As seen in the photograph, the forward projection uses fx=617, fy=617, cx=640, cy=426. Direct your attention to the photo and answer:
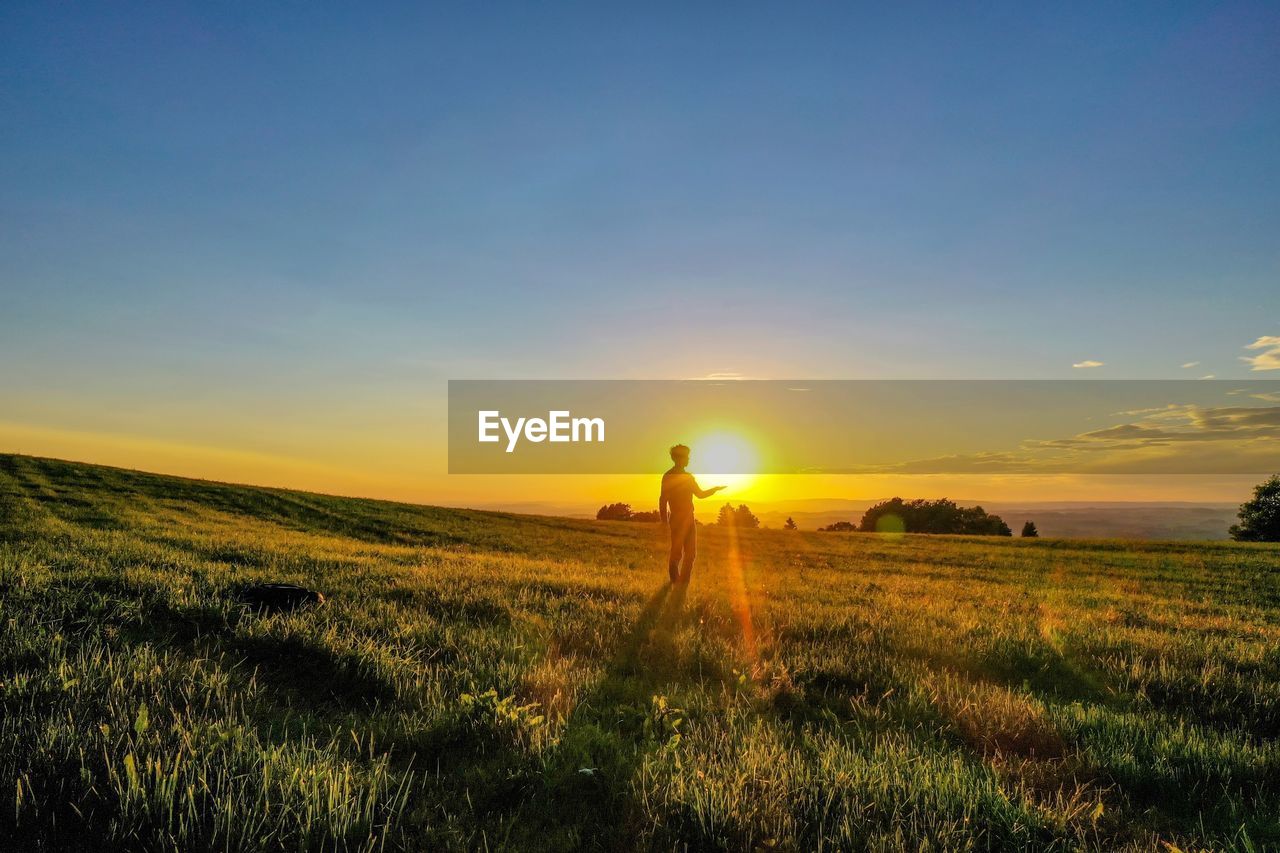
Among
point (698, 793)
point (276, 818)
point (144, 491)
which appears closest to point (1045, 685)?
point (698, 793)

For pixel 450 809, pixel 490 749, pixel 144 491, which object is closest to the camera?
pixel 450 809

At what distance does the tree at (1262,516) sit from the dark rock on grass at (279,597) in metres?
92.9

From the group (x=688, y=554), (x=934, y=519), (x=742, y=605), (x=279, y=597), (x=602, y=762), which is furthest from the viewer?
(x=934, y=519)

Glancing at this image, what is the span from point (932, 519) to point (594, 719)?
94447 millimetres

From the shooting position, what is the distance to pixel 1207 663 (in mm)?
7395

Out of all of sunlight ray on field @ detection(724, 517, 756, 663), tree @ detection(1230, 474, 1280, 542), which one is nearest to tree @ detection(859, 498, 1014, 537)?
tree @ detection(1230, 474, 1280, 542)

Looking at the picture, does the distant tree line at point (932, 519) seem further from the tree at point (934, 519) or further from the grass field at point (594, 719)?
the grass field at point (594, 719)

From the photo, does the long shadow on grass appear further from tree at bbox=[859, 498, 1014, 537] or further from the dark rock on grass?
tree at bbox=[859, 498, 1014, 537]

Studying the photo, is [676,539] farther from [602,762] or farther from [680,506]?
[602,762]

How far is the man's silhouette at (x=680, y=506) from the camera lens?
12.5 m

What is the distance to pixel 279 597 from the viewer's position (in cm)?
824

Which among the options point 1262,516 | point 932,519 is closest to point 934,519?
point 932,519

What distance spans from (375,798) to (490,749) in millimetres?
1029

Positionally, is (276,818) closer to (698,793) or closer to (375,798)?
(375,798)
